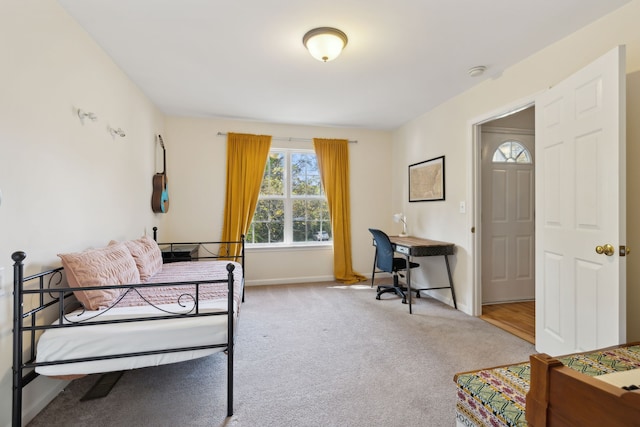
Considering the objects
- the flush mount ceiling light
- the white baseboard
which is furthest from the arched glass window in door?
the white baseboard

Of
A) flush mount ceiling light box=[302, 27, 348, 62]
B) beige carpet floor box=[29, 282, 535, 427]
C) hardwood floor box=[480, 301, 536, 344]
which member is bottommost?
beige carpet floor box=[29, 282, 535, 427]

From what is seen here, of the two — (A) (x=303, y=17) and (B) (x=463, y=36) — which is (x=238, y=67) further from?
(B) (x=463, y=36)

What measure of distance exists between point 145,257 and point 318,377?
1.73 meters

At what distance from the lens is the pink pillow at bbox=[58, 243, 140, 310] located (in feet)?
5.43

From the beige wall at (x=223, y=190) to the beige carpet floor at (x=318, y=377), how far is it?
1336mm

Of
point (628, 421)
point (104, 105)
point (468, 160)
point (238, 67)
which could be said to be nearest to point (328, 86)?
point (238, 67)

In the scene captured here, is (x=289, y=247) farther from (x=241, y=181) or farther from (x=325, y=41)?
→ (x=325, y=41)

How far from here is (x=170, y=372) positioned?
2.01m

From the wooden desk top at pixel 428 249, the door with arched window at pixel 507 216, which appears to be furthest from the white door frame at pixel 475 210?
the door with arched window at pixel 507 216

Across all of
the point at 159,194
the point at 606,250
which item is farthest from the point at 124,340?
the point at 606,250

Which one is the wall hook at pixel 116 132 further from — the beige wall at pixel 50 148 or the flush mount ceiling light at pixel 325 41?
the flush mount ceiling light at pixel 325 41

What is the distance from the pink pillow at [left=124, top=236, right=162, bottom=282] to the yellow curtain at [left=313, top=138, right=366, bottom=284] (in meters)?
2.44

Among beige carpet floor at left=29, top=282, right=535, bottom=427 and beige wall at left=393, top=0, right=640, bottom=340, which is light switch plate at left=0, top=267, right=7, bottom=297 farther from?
beige wall at left=393, top=0, right=640, bottom=340

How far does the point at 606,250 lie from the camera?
1.65 meters
